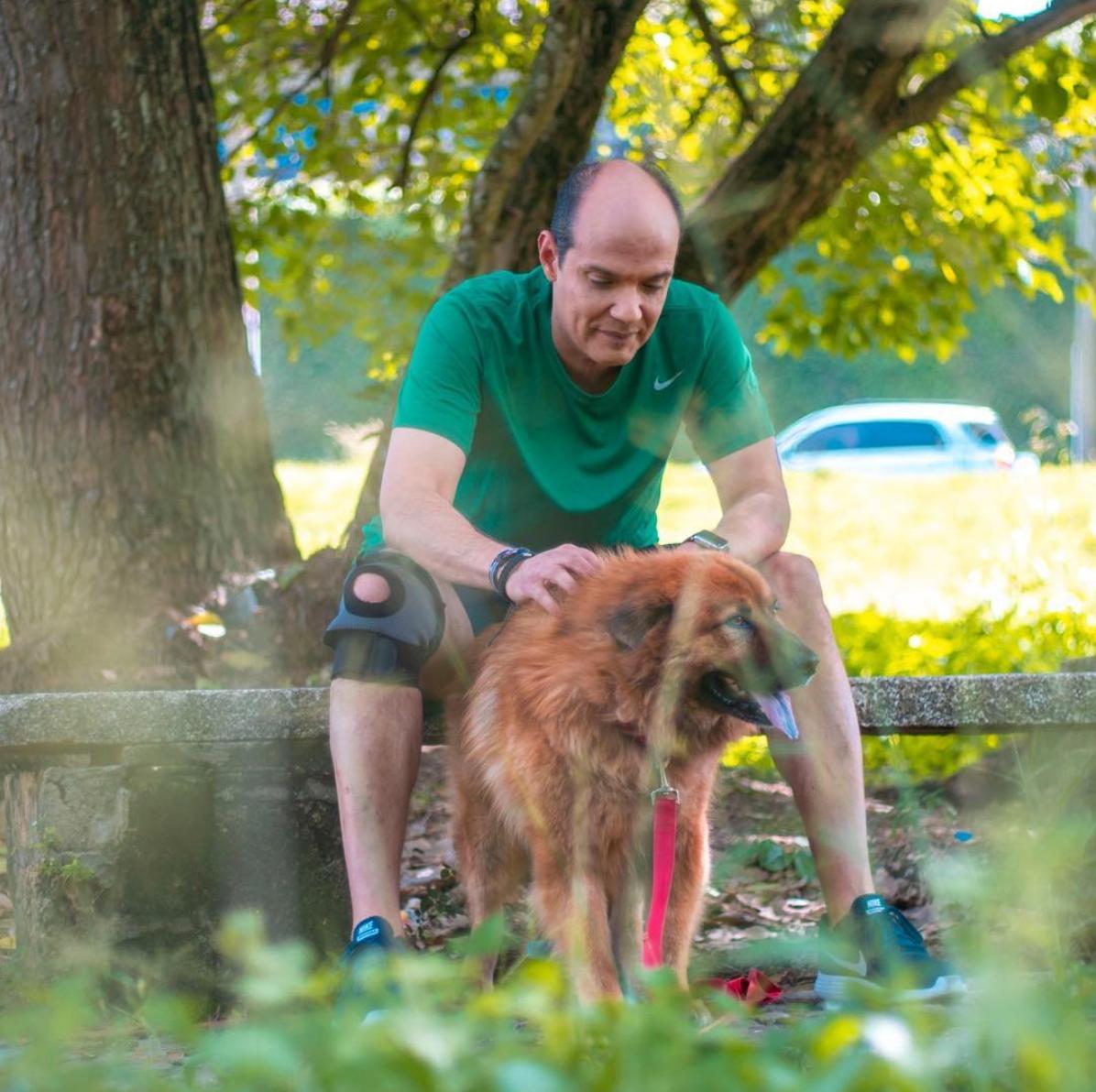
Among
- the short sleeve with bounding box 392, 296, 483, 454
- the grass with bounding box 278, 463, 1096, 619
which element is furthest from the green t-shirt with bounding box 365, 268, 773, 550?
the grass with bounding box 278, 463, 1096, 619

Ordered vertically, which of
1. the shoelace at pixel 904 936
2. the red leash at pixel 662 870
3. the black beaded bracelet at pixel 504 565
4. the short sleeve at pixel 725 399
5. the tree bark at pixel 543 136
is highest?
the tree bark at pixel 543 136

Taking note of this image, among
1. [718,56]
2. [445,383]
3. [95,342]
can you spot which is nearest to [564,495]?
[445,383]

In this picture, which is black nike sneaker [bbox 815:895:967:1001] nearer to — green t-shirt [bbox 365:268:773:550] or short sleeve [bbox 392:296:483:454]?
green t-shirt [bbox 365:268:773:550]

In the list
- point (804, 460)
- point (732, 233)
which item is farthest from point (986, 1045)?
point (804, 460)

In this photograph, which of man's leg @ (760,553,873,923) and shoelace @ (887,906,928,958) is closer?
shoelace @ (887,906,928,958)

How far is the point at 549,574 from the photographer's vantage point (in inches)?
118

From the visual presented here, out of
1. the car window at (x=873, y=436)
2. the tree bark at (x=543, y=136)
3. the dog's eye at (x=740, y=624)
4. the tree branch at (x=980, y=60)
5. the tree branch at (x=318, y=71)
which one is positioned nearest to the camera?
the dog's eye at (x=740, y=624)

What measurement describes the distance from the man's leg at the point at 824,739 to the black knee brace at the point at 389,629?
0.78 m

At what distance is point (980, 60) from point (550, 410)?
234 cm

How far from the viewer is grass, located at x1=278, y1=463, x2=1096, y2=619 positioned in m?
8.48

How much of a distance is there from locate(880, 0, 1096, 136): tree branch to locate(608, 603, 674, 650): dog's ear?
2.70 meters

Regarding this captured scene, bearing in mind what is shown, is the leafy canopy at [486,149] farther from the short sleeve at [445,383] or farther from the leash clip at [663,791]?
the leash clip at [663,791]

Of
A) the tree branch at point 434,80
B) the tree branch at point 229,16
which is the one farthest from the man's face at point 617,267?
the tree branch at point 229,16

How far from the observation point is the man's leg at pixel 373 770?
314 cm
